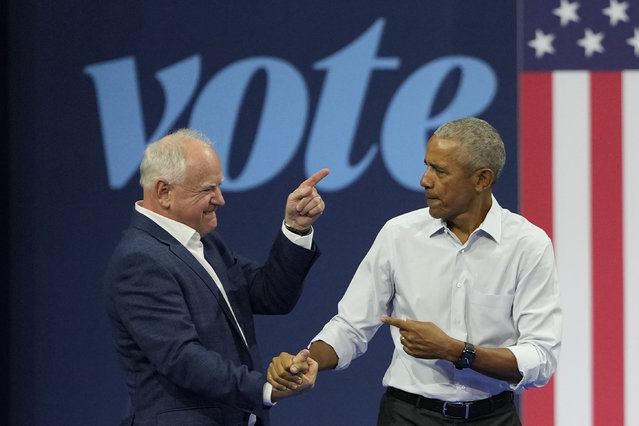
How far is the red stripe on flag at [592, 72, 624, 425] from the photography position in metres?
4.09

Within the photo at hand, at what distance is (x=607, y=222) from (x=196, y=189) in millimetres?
2250

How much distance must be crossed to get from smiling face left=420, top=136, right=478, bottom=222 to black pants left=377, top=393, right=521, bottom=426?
0.54 metres

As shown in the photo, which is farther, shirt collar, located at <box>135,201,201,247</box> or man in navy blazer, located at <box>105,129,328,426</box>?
shirt collar, located at <box>135,201,201,247</box>

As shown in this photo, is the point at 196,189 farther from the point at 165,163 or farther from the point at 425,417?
the point at 425,417

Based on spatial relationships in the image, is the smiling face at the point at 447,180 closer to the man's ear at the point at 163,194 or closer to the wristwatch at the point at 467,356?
the wristwatch at the point at 467,356

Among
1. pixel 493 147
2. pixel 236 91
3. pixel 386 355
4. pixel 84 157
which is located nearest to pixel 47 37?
pixel 84 157

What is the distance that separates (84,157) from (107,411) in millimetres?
1151

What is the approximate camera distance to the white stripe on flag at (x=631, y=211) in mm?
4082

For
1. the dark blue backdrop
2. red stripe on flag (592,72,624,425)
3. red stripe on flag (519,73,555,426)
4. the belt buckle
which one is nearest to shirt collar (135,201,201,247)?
the belt buckle

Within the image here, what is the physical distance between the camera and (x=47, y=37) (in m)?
4.07

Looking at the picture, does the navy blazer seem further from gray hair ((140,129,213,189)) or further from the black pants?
the black pants

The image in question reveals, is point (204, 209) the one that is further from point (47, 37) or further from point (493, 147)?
point (47, 37)

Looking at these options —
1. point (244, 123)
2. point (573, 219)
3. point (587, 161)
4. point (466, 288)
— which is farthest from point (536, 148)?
point (466, 288)

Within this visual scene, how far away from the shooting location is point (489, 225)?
Answer: 8.39 ft
